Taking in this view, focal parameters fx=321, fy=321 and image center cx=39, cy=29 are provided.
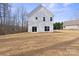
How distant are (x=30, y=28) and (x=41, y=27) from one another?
189 mm

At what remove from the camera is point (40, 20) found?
5371 millimetres

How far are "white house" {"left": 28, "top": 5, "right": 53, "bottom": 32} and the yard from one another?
Answer: 10 centimetres

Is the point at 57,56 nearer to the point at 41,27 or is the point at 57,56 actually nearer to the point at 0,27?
the point at 41,27

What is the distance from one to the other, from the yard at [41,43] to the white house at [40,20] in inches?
3.9

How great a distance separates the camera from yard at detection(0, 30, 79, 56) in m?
5.26

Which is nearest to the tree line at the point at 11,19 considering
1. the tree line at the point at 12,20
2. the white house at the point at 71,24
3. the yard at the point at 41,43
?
the tree line at the point at 12,20

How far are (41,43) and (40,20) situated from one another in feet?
1.28

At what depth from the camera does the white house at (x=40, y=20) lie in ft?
17.5

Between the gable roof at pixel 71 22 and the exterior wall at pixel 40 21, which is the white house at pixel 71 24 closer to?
the gable roof at pixel 71 22

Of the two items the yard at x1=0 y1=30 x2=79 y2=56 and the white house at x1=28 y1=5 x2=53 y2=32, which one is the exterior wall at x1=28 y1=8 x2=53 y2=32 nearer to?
the white house at x1=28 y1=5 x2=53 y2=32

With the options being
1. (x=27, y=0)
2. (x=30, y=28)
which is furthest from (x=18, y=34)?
(x=27, y=0)

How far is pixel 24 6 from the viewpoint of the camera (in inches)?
209

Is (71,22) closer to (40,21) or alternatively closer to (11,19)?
(40,21)

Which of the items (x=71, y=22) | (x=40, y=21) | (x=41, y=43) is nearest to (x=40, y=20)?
(x=40, y=21)
